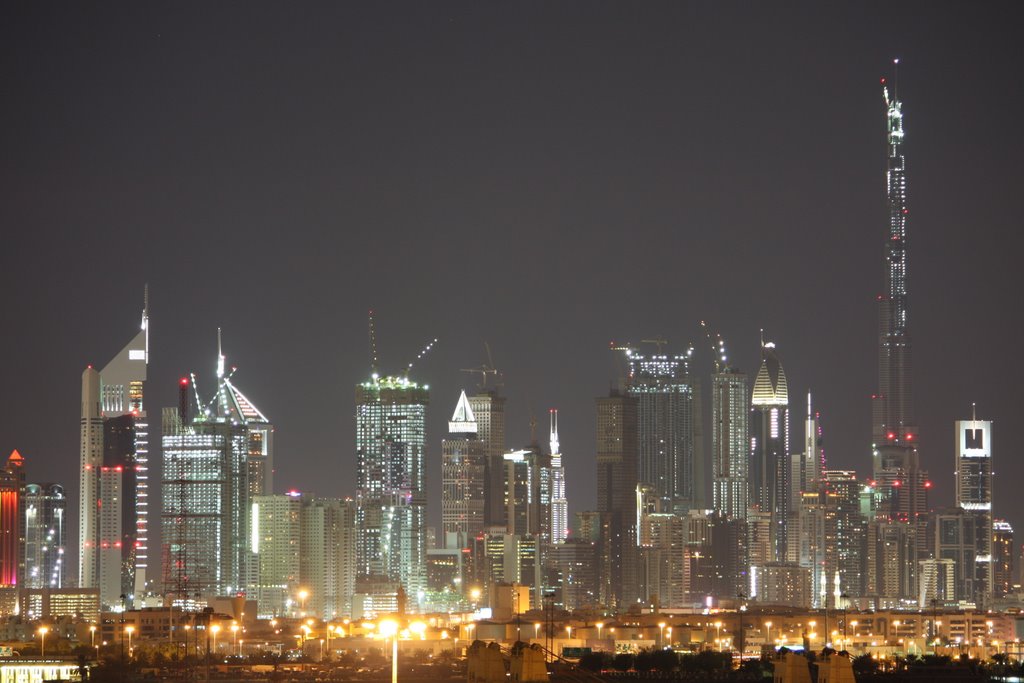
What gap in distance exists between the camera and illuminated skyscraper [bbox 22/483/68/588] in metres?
174

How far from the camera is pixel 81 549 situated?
18525 cm

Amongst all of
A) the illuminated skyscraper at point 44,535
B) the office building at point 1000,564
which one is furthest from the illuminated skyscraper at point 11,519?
the office building at point 1000,564

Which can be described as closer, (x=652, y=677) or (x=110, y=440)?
(x=652, y=677)

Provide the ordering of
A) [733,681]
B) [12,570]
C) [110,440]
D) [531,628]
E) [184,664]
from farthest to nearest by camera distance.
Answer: [110,440], [12,570], [531,628], [184,664], [733,681]

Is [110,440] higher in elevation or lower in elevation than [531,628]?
higher

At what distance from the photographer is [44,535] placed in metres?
178

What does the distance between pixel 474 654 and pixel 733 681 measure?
8.20 metres

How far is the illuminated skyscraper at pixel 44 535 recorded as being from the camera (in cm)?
17450

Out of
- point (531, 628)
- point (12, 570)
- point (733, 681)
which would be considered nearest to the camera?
point (733, 681)

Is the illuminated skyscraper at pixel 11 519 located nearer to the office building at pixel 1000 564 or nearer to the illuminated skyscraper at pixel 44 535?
the illuminated skyscraper at pixel 44 535

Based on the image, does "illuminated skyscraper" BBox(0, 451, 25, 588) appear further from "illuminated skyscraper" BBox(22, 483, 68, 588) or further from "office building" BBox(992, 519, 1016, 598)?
"office building" BBox(992, 519, 1016, 598)

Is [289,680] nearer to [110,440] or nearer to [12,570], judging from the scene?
[12,570]

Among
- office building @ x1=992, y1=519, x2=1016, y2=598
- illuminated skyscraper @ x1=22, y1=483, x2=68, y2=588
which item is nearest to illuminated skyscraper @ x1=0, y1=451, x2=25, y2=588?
illuminated skyscraper @ x1=22, y1=483, x2=68, y2=588

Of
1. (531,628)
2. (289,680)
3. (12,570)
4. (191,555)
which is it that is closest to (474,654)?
(289,680)
